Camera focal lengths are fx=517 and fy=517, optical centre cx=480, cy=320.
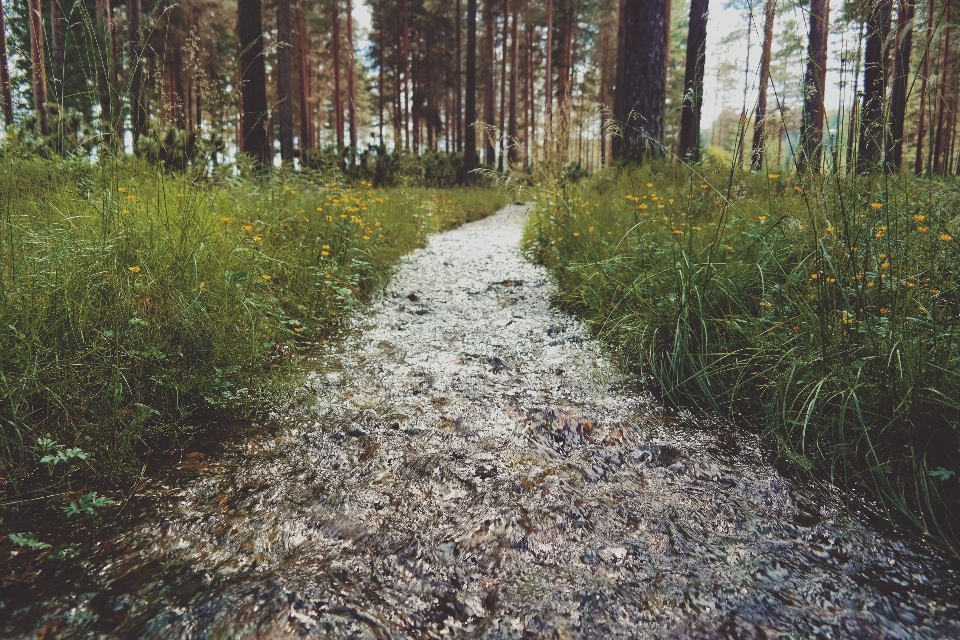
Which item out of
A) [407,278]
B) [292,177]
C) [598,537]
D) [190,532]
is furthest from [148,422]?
[292,177]

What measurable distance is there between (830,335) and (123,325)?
8.99 ft

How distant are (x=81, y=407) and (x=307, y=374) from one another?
107cm

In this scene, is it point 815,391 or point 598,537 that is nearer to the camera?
point 598,537

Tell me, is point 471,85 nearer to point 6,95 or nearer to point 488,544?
point 6,95

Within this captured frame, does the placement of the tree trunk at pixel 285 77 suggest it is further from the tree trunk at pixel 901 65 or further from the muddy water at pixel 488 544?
the tree trunk at pixel 901 65

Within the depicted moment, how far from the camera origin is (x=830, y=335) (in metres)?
1.97

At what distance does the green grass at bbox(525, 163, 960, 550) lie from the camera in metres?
1.63

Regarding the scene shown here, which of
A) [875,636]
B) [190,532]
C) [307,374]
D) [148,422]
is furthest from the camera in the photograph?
[307,374]

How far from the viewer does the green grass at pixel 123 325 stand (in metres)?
1.72

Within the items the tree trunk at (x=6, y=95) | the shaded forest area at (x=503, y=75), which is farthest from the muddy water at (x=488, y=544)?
the tree trunk at (x=6, y=95)

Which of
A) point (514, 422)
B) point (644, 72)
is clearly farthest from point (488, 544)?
point (644, 72)

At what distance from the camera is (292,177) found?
6.34 metres

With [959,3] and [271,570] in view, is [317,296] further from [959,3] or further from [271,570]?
[959,3]

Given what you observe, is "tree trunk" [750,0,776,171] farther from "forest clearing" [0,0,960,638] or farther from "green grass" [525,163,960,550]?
"green grass" [525,163,960,550]
